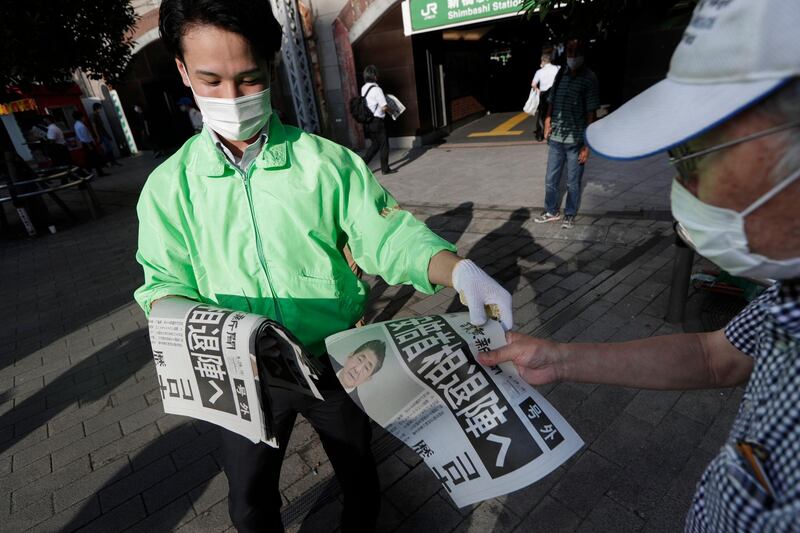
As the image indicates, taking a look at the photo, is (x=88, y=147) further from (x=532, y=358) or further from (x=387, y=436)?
(x=532, y=358)

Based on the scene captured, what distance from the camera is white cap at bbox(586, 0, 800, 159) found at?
0.64 meters

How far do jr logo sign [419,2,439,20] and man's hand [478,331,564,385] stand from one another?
10679 mm

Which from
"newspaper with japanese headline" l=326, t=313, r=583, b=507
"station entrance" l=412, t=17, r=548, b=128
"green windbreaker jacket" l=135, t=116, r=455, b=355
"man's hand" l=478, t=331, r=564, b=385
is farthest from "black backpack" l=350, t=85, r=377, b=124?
"man's hand" l=478, t=331, r=564, b=385

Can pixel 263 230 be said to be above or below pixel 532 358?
above

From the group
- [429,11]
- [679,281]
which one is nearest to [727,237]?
[679,281]

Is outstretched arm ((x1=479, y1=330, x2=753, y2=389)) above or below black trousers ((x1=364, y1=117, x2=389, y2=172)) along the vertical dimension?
above

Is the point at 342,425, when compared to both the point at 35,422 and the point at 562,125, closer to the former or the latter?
the point at 35,422

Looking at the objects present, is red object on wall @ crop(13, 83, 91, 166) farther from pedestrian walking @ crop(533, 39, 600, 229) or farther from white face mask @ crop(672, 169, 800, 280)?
white face mask @ crop(672, 169, 800, 280)

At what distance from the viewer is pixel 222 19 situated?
1.35 metres

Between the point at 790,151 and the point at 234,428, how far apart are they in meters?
1.47

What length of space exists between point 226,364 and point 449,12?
1082cm

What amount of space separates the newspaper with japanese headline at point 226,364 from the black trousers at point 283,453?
0.63ft

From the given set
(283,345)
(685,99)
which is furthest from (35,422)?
(685,99)

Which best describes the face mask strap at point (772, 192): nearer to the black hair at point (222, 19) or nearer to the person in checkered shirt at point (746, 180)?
the person in checkered shirt at point (746, 180)
